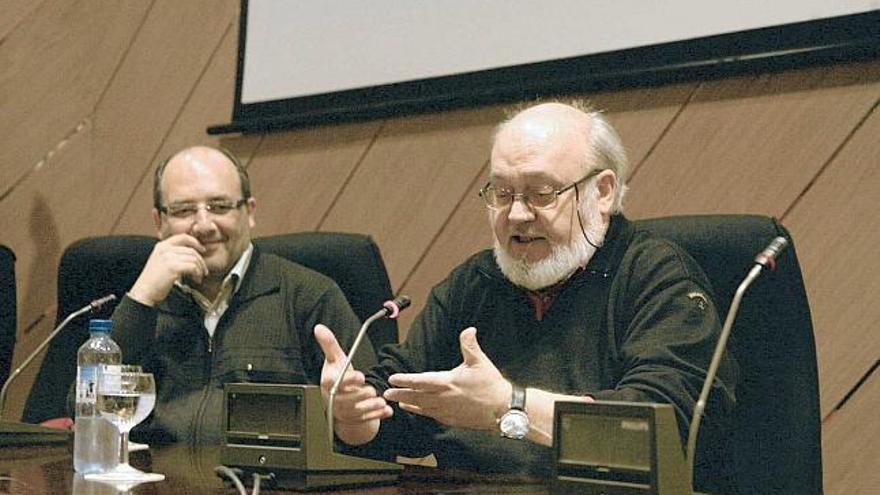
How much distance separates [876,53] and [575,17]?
703mm

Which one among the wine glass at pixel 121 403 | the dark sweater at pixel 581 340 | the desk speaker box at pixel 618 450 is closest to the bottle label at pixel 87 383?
the wine glass at pixel 121 403

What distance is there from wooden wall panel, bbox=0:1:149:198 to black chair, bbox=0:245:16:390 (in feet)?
2.09

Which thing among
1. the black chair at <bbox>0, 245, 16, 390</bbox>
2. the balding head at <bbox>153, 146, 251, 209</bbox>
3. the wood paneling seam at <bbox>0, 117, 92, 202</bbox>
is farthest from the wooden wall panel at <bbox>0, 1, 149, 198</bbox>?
the balding head at <bbox>153, 146, 251, 209</bbox>

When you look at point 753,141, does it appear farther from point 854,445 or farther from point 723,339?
point 723,339

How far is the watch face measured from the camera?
5.35ft

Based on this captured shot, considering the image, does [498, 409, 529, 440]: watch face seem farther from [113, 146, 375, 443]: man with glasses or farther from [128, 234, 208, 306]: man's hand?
[128, 234, 208, 306]: man's hand

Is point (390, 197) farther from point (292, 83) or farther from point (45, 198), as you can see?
point (45, 198)

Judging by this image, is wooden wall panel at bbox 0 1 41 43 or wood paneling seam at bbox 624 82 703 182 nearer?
wood paneling seam at bbox 624 82 703 182

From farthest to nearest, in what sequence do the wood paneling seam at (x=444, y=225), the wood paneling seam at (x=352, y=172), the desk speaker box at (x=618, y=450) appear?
the wood paneling seam at (x=352, y=172) < the wood paneling seam at (x=444, y=225) < the desk speaker box at (x=618, y=450)

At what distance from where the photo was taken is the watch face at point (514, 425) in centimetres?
163

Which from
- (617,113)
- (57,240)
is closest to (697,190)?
(617,113)

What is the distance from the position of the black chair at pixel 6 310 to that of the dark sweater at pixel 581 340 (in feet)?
5.41

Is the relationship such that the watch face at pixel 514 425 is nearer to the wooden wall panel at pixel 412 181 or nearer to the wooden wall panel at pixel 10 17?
the wooden wall panel at pixel 412 181

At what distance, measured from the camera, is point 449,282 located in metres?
2.20
